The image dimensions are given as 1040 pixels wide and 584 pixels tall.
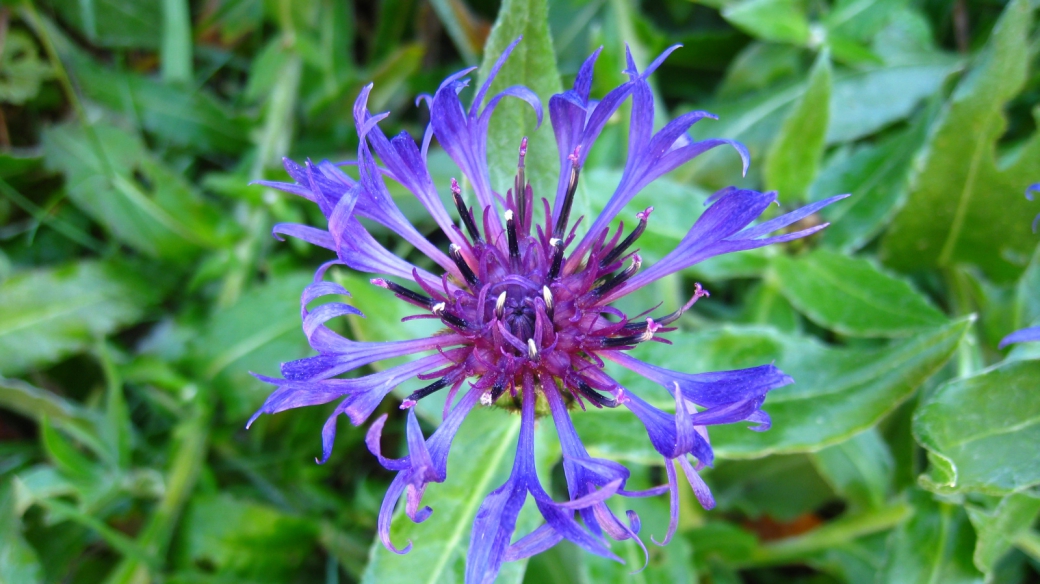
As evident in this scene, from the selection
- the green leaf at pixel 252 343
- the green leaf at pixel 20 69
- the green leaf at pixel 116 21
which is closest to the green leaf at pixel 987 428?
the green leaf at pixel 252 343

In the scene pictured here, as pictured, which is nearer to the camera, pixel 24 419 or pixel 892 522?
pixel 892 522

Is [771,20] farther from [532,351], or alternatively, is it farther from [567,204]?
[532,351]

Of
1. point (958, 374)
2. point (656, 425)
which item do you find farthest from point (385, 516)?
point (958, 374)

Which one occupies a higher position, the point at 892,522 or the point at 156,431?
the point at 156,431

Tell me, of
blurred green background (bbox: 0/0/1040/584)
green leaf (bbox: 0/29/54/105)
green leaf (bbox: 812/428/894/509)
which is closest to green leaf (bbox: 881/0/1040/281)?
blurred green background (bbox: 0/0/1040/584)

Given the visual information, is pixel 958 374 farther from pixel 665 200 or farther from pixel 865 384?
pixel 665 200

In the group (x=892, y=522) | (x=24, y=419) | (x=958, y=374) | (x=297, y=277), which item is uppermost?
(x=297, y=277)

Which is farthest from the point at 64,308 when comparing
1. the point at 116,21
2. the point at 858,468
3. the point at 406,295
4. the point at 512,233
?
the point at 858,468

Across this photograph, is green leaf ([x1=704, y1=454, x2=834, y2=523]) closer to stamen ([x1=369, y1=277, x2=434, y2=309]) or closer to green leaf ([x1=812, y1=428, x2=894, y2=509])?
green leaf ([x1=812, y1=428, x2=894, y2=509])
